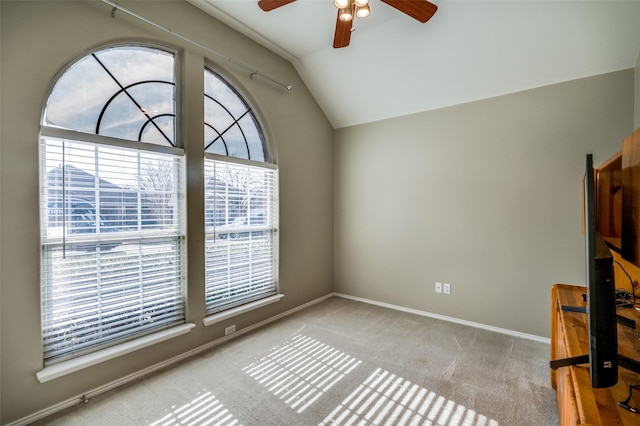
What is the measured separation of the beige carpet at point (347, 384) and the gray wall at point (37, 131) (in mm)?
193

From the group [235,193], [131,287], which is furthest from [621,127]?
[131,287]

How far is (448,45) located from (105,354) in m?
3.90

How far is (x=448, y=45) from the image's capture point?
2.80 metres

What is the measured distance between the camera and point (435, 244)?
11.4 feet

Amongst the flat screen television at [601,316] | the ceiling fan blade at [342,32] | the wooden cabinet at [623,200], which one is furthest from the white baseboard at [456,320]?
the ceiling fan blade at [342,32]

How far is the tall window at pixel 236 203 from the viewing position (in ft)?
9.25

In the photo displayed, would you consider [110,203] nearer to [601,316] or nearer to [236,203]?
[236,203]

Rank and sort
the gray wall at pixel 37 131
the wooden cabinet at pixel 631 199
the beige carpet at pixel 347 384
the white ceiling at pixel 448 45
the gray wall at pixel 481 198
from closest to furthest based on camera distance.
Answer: the wooden cabinet at pixel 631 199, the gray wall at pixel 37 131, the beige carpet at pixel 347 384, the white ceiling at pixel 448 45, the gray wall at pixel 481 198

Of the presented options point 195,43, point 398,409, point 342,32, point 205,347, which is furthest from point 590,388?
point 195,43

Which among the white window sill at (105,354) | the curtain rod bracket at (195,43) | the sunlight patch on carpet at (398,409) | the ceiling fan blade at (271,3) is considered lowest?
the sunlight patch on carpet at (398,409)

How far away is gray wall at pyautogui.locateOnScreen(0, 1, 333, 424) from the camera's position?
1728mm

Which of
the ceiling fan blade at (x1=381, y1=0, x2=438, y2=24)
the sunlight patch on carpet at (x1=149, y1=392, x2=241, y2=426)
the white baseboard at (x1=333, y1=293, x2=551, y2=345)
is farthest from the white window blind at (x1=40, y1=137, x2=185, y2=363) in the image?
the white baseboard at (x1=333, y1=293, x2=551, y2=345)

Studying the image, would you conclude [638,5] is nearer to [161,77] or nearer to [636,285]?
[636,285]

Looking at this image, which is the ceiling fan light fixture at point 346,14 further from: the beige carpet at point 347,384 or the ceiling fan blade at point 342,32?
the beige carpet at point 347,384
